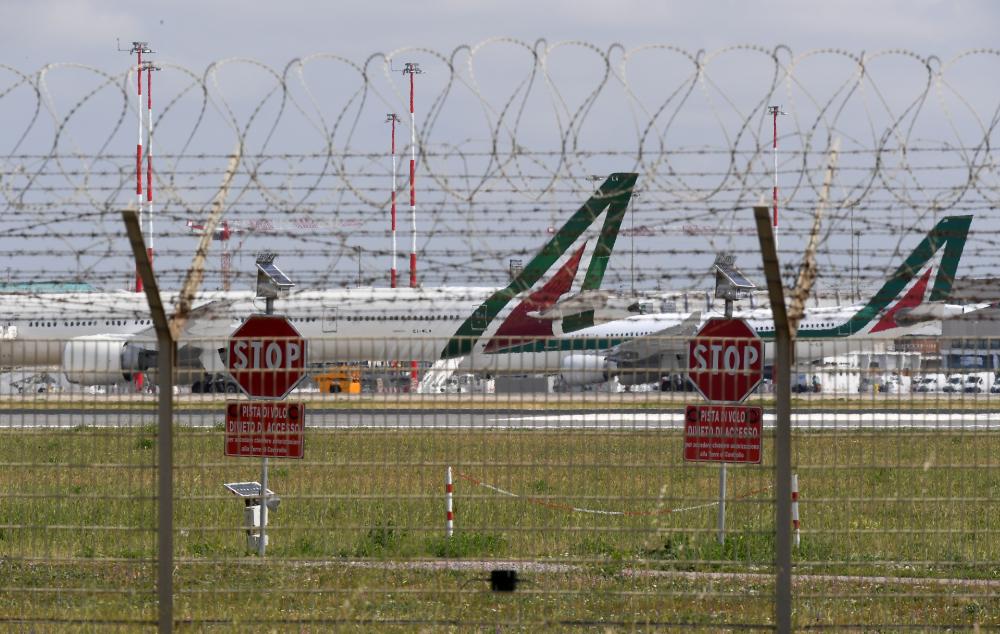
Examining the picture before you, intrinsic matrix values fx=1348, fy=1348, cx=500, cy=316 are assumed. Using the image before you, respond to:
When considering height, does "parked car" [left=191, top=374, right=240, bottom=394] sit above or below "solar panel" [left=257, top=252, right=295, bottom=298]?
below

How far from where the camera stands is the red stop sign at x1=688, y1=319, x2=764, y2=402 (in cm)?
856

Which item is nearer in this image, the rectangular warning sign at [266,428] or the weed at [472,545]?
the rectangular warning sign at [266,428]

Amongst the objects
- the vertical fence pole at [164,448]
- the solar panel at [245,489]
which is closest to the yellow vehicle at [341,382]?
the vertical fence pole at [164,448]

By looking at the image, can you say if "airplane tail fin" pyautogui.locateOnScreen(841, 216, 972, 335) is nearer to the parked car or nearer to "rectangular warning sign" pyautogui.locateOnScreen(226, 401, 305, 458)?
"rectangular warning sign" pyautogui.locateOnScreen(226, 401, 305, 458)

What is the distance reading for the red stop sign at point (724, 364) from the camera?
856cm

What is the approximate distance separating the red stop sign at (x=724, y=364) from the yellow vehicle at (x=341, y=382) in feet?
7.36

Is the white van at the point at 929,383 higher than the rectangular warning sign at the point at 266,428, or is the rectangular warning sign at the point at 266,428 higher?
the white van at the point at 929,383

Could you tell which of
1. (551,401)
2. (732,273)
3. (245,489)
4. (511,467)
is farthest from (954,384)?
(245,489)

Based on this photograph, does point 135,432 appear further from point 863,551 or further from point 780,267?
point 863,551

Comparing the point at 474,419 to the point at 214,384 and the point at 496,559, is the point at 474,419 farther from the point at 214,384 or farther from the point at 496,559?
the point at 496,559

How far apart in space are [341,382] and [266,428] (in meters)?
0.73

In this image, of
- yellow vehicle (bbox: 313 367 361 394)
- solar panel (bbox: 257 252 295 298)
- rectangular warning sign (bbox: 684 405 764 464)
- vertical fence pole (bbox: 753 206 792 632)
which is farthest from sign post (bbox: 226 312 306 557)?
vertical fence pole (bbox: 753 206 792 632)

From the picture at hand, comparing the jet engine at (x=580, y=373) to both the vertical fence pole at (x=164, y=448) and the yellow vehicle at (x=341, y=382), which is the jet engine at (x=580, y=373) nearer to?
the yellow vehicle at (x=341, y=382)

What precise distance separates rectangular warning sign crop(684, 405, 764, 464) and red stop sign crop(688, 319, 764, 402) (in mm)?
193
